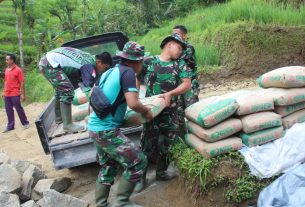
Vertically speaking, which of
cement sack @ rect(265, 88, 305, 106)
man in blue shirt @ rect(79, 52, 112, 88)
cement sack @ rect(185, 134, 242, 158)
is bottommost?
cement sack @ rect(185, 134, 242, 158)

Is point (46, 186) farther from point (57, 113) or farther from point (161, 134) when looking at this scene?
point (161, 134)

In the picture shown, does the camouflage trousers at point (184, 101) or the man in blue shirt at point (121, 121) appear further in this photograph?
the camouflage trousers at point (184, 101)

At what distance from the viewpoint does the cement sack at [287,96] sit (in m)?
3.87

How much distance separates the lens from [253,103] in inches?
149

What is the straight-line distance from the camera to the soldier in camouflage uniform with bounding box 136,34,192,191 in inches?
157

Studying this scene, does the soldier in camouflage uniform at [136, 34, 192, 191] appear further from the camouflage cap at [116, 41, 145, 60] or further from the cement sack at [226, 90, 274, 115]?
the camouflage cap at [116, 41, 145, 60]

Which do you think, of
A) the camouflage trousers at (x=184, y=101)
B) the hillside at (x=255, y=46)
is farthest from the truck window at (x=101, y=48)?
the hillside at (x=255, y=46)

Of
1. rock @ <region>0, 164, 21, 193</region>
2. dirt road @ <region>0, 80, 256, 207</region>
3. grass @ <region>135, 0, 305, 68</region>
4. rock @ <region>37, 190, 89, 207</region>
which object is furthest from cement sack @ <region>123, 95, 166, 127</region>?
grass @ <region>135, 0, 305, 68</region>

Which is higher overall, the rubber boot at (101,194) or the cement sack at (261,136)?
the cement sack at (261,136)

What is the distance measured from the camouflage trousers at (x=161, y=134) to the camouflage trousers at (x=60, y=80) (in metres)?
1.17

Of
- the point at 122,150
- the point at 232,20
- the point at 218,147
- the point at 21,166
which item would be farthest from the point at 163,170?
the point at 232,20

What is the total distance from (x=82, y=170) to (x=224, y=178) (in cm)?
233

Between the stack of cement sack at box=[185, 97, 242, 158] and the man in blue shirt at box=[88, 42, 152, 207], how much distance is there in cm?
56

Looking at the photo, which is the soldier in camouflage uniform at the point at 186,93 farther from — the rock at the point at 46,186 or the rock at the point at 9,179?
the rock at the point at 9,179
